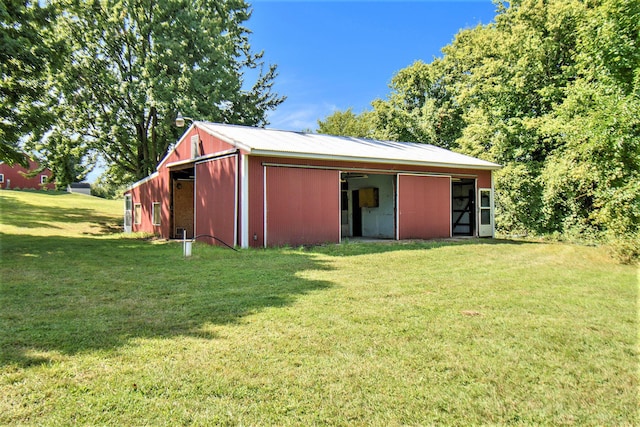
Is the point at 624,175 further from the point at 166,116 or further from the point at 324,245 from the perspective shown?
the point at 166,116

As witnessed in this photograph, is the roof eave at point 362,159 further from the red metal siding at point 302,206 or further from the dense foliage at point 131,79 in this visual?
the dense foliage at point 131,79

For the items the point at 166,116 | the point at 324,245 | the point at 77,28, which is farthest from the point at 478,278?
the point at 77,28

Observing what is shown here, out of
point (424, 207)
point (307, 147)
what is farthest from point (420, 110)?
point (307, 147)

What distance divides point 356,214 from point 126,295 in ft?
40.7

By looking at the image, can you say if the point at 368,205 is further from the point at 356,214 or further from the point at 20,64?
the point at 20,64

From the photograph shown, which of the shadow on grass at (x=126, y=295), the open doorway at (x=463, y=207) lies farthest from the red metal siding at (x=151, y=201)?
the open doorway at (x=463, y=207)

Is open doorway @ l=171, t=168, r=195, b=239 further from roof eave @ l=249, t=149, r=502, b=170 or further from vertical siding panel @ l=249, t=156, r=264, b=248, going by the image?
roof eave @ l=249, t=149, r=502, b=170

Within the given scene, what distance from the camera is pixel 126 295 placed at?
5.35 metres

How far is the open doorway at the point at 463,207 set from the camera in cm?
1568

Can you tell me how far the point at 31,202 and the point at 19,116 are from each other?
17.8 m

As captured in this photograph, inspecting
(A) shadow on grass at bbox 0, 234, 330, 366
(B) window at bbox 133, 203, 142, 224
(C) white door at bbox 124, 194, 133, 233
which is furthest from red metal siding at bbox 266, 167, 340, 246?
(C) white door at bbox 124, 194, 133, 233

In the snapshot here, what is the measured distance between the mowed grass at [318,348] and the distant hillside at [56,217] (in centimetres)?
1204

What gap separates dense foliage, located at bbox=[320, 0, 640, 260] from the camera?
9891 millimetres

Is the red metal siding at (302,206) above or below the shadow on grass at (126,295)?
above
